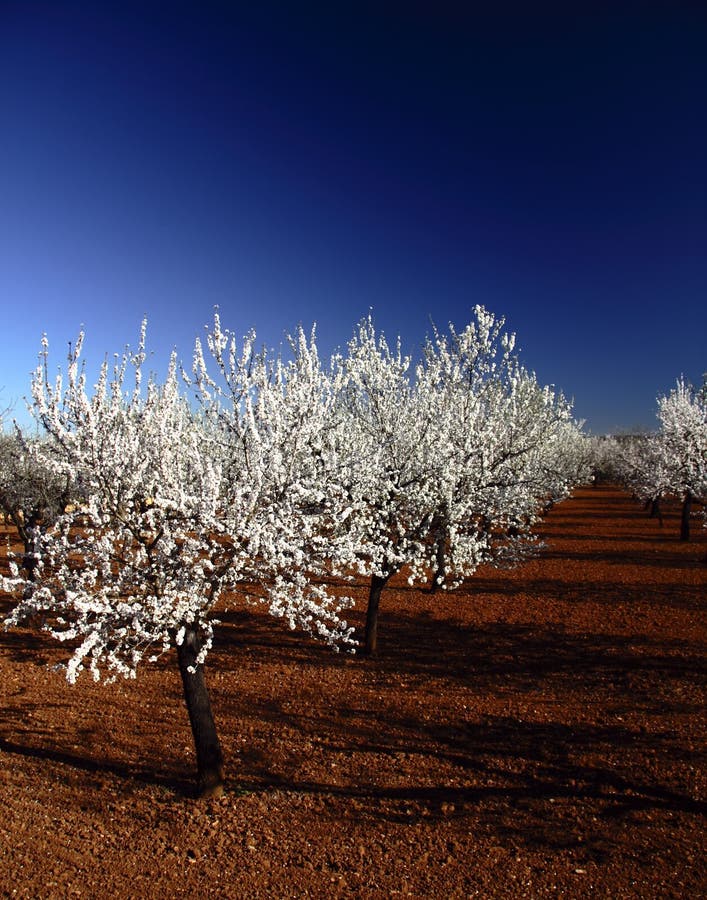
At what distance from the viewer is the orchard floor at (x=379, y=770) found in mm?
6199

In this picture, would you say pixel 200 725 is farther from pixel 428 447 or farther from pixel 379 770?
pixel 428 447

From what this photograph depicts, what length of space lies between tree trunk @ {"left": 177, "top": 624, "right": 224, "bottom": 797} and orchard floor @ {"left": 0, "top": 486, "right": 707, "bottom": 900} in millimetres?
292

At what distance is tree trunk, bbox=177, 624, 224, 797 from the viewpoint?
7656mm

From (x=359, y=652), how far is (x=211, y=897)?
8425 millimetres

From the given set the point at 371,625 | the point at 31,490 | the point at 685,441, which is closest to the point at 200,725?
the point at 371,625

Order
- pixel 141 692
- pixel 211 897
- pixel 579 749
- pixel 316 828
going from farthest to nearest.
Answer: pixel 141 692
pixel 579 749
pixel 316 828
pixel 211 897

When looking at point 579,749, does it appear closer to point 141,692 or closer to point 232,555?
point 232,555

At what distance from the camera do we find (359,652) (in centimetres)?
1407

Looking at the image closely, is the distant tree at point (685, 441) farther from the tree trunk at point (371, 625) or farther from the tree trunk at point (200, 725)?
the tree trunk at point (200, 725)

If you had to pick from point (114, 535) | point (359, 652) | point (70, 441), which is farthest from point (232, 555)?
point (359, 652)

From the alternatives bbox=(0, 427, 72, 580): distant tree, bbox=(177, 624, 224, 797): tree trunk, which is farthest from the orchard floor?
bbox=(0, 427, 72, 580): distant tree

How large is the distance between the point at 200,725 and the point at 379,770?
2957 millimetres

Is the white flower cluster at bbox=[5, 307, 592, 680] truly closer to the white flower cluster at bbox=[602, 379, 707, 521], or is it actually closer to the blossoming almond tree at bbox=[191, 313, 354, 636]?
the blossoming almond tree at bbox=[191, 313, 354, 636]

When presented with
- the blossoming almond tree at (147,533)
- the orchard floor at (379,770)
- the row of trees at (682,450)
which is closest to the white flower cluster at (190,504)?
the blossoming almond tree at (147,533)
